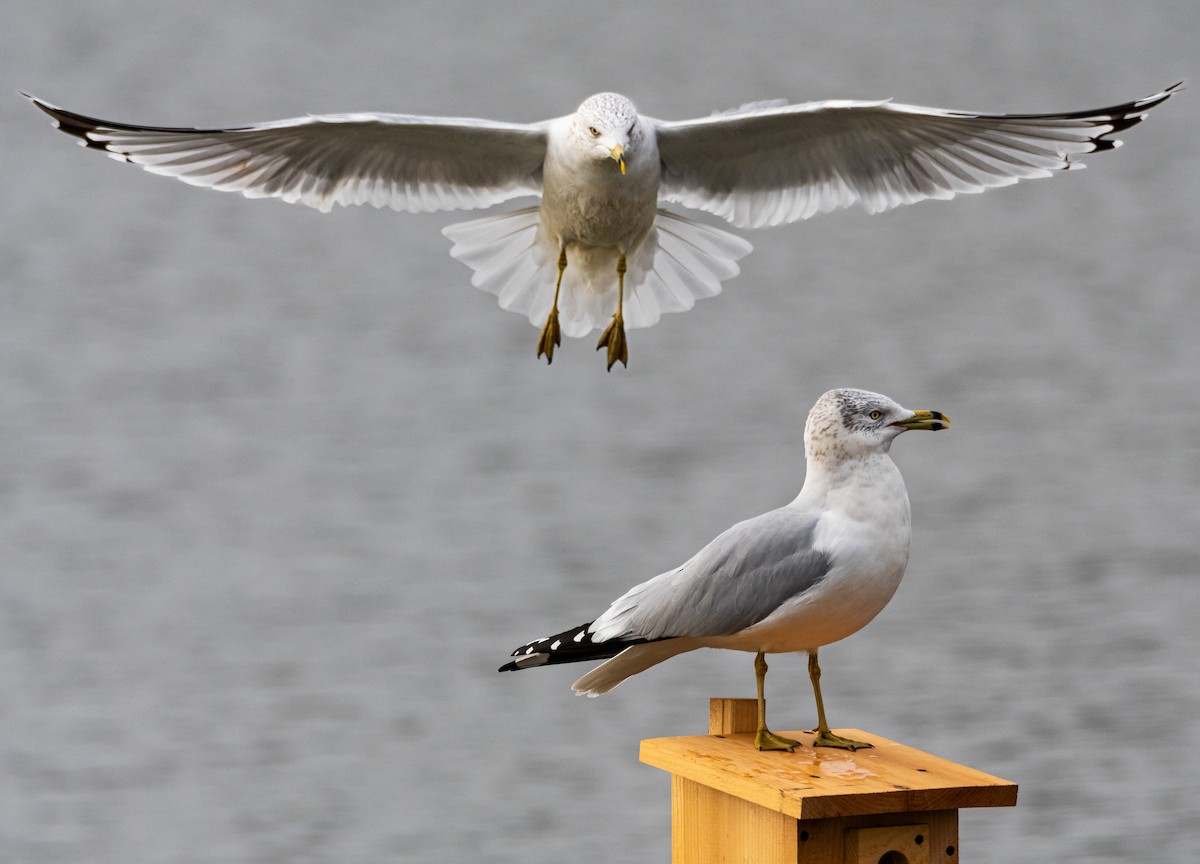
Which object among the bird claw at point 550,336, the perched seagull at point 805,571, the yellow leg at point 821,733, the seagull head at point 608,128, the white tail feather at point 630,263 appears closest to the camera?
the perched seagull at point 805,571

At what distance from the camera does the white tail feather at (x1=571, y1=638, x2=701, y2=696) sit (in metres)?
1.72

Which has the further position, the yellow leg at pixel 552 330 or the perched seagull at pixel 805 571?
the yellow leg at pixel 552 330

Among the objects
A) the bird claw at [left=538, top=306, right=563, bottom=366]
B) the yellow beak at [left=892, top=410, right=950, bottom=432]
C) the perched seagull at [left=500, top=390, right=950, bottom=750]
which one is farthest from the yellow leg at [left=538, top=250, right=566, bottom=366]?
the yellow beak at [left=892, top=410, right=950, bottom=432]

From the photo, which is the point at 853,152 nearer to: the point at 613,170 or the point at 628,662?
the point at 613,170

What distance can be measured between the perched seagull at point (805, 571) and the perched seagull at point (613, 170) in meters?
0.49

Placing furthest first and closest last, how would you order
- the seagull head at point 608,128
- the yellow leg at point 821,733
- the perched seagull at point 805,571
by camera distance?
the seagull head at point 608,128 < the yellow leg at point 821,733 < the perched seagull at point 805,571

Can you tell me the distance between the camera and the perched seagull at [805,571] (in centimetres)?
166

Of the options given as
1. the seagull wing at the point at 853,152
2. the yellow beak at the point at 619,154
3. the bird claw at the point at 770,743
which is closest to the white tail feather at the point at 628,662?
the bird claw at the point at 770,743

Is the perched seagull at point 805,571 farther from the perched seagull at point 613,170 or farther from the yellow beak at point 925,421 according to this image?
the perched seagull at point 613,170

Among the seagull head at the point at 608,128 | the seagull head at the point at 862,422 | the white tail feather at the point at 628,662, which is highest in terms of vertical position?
the seagull head at the point at 608,128

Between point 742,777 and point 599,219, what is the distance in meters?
0.84

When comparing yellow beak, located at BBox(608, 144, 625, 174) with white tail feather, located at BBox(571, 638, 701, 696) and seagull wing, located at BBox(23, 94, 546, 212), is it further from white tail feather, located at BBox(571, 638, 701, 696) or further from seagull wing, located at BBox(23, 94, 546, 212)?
white tail feather, located at BBox(571, 638, 701, 696)

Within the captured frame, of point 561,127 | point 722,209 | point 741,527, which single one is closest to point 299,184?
point 561,127

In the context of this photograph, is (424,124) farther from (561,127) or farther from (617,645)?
(617,645)
